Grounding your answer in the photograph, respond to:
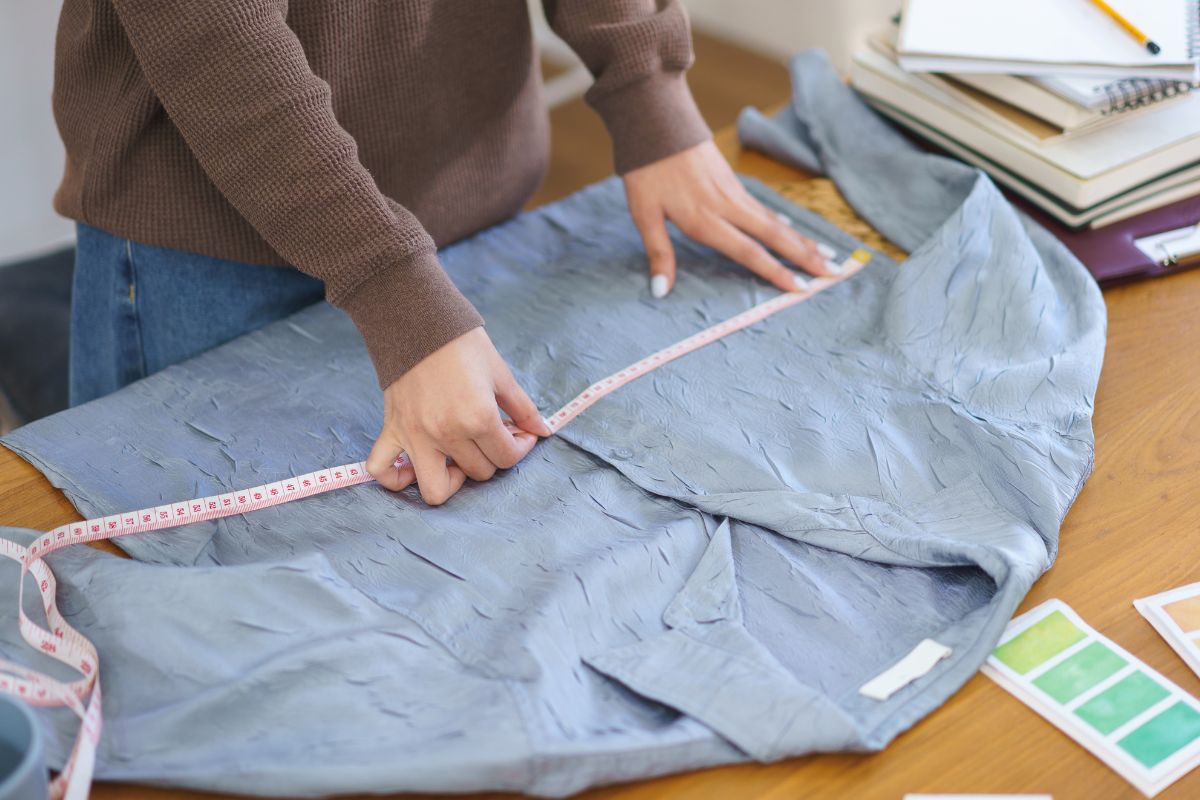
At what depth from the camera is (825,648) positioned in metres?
0.95

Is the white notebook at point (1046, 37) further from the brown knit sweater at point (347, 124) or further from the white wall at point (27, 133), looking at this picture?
the white wall at point (27, 133)

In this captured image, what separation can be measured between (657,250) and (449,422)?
0.48 m

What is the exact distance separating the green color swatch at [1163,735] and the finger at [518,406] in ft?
2.03

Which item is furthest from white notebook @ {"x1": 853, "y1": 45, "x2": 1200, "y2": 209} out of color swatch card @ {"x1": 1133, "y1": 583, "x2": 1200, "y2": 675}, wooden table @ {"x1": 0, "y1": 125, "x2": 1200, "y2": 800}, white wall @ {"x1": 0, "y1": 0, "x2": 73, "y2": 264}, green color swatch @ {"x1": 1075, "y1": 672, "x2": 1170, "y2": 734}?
white wall @ {"x1": 0, "y1": 0, "x2": 73, "y2": 264}

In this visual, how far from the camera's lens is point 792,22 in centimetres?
386

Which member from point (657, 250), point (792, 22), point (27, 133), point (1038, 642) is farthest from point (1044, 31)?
point (27, 133)

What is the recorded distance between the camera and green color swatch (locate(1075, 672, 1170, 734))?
35.2 inches

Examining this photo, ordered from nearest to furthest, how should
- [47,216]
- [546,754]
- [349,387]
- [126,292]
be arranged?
Result: [546,754] → [349,387] → [126,292] → [47,216]

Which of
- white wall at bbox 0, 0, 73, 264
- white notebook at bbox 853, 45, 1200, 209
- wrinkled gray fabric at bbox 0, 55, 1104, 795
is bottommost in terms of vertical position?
white wall at bbox 0, 0, 73, 264

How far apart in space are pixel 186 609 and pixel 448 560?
232mm

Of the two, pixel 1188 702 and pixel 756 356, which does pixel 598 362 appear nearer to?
pixel 756 356

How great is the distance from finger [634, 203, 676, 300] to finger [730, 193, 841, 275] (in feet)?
0.32

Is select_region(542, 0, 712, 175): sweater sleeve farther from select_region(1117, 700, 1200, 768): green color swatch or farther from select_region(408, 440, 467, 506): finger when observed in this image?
select_region(1117, 700, 1200, 768): green color swatch

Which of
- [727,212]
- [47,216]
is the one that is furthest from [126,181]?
[47,216]
